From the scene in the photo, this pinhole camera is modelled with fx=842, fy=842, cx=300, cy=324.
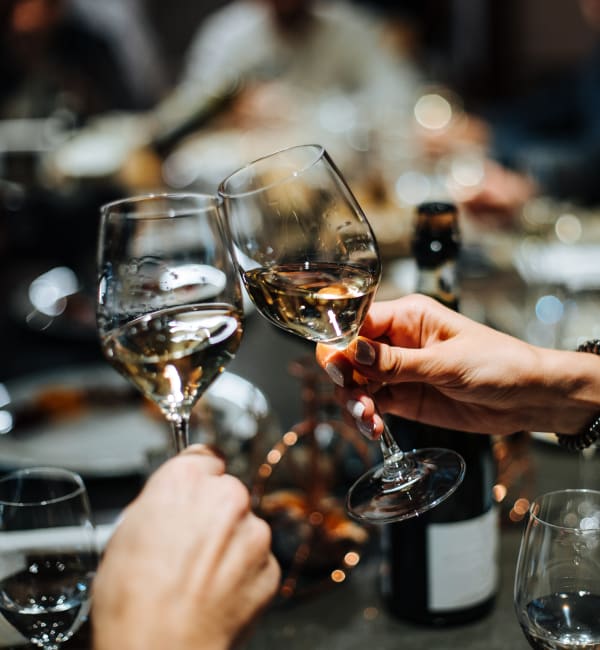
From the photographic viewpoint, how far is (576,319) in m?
1.06

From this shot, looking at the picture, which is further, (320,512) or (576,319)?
(576,319)

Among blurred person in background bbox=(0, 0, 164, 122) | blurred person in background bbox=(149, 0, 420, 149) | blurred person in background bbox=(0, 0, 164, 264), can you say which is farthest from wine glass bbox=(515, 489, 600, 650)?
blurred person in background bbox=(149, 0, 420, 149)

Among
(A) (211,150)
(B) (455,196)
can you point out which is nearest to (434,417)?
(B) (455,196)

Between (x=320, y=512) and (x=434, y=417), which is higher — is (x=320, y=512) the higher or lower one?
the lower one

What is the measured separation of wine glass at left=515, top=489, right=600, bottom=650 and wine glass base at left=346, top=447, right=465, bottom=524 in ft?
0.29

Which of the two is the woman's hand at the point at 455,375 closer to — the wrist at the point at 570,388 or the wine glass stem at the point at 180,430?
the wrist at the point at 570,388

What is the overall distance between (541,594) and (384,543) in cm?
23

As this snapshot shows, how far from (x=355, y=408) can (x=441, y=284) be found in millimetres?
208

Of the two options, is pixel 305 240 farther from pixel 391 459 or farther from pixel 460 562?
pixel 460 562

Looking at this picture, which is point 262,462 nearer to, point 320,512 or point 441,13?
point 320,512

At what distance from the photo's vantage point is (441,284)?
82cm

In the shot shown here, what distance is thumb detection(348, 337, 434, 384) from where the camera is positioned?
0.63 meters

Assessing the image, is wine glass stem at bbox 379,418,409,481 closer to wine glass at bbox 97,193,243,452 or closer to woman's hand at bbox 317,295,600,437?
woman's hand at bbox 317,295,600,437

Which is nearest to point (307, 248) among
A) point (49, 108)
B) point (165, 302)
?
point (165, 302)
